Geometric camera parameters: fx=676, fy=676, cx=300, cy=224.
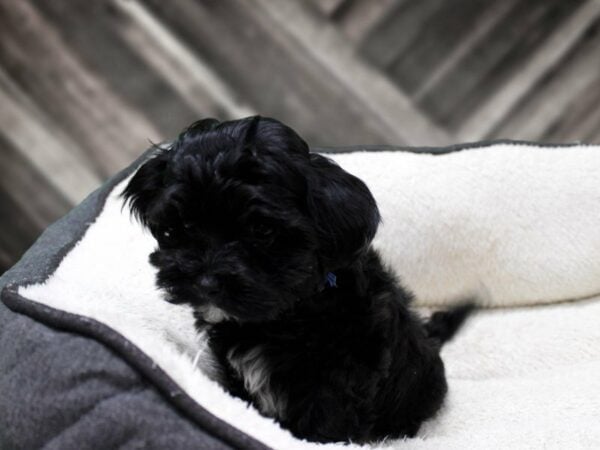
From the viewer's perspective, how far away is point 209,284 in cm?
143

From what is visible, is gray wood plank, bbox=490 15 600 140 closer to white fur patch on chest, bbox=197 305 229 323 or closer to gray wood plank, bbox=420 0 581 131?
gray wood plank, bbox=420 0 581 131

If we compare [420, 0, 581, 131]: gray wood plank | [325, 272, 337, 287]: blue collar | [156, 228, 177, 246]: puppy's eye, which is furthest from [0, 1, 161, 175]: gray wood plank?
[325, 272, 337, 287]: blue collar

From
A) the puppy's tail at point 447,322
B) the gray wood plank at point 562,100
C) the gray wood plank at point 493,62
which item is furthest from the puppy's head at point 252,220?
the gray wood plank at point 562,100

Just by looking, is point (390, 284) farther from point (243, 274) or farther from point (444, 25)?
point (444, 25)

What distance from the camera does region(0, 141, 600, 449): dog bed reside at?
1.43 m

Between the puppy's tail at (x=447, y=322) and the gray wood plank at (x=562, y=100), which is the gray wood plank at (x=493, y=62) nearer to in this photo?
the gray wood plank at (x=562, y=100)

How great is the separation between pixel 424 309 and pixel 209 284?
57.7 inches

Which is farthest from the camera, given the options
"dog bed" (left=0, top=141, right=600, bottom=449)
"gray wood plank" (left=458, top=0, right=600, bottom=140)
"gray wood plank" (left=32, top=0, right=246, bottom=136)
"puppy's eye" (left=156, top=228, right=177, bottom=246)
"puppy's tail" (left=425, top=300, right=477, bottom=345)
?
"gray wood plank" (left=458, top=0, right=600, bottom=140)

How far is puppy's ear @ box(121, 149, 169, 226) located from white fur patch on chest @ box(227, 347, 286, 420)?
0.41 metres

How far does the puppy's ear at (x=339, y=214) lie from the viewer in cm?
149

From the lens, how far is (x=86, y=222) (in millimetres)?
2266

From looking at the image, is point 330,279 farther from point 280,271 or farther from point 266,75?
point 266,75

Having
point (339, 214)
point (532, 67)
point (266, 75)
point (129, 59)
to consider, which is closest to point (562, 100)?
point (532, 67)

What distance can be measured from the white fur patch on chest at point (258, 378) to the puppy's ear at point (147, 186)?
0.41 m
